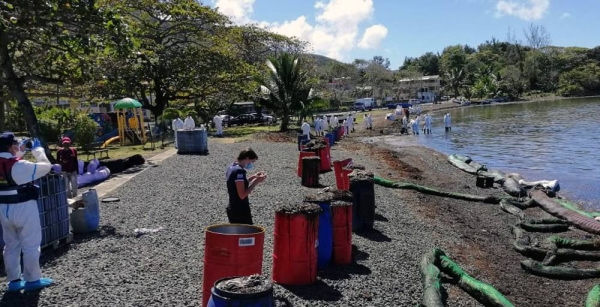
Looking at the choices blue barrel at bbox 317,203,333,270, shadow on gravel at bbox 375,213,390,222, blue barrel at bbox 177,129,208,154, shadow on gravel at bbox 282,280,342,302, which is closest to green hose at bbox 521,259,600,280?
shadow on gravel at bbox 375,213,390,222

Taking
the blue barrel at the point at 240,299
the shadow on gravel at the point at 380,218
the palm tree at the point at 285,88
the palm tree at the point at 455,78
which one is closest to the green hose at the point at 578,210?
the shadow on gravel at the point at 380,218

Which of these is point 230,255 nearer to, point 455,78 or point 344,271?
point 344,271

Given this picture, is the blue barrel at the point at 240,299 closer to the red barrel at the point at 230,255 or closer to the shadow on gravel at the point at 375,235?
the red barrel at the point at 230,255

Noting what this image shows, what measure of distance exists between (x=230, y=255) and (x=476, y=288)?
3.42m

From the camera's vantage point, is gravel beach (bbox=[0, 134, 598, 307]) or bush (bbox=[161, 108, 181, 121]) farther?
bush (bbox=[161, 108, 181, 121])

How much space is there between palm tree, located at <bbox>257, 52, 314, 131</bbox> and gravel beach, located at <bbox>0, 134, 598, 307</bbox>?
2134 centimetres

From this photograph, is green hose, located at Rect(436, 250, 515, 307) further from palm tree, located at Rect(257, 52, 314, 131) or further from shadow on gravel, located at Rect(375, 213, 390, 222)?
palm tree, located at Rect(257, 52, 314, 131)

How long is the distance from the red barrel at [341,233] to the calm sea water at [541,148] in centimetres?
1163

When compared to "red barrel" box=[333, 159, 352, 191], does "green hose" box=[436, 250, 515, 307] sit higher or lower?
lower

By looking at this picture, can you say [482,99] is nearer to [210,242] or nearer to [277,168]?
[277,168]

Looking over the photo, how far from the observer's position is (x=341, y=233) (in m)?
7.43

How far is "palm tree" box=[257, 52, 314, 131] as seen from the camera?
36781 mm

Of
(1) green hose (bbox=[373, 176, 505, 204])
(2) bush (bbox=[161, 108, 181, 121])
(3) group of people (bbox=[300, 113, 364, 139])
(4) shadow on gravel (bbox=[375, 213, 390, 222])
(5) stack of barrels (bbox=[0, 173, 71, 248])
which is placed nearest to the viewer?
(5) stack of barrels (bbox=[0, 173, 71, 248])

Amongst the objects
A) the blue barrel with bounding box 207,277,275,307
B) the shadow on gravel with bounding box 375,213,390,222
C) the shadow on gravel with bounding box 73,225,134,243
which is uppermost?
the blue barrel with bounding box 207,277,275,307
